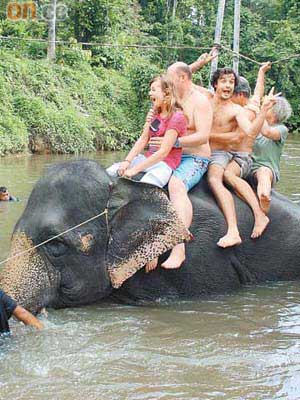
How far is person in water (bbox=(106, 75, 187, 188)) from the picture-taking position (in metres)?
5.45

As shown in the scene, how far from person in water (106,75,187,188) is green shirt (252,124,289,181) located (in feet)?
3.11

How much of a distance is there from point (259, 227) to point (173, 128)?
1136 millimetres

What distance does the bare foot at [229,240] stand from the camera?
5.72 meters

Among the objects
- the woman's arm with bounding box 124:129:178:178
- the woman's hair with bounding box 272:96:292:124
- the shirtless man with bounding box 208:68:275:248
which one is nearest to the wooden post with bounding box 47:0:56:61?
the woman's hair with bounding box 272:96:292:124

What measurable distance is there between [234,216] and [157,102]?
1083mm

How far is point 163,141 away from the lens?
550cm

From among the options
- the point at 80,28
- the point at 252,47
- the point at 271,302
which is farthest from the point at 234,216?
the point at 252,47

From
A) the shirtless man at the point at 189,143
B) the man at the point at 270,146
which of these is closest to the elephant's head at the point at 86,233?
the shirtless man at the point at 189,143

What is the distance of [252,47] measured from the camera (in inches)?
1699

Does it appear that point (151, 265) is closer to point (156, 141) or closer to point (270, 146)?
point (156, 141)

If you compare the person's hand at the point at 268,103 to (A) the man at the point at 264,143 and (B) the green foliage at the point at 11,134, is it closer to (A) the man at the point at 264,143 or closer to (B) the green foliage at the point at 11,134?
(A) the man at the point at 264,143

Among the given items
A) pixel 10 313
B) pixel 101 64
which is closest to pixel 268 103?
pixel 10 313

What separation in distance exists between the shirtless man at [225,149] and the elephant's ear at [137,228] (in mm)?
641

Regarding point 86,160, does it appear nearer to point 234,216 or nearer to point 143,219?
point 143,219
